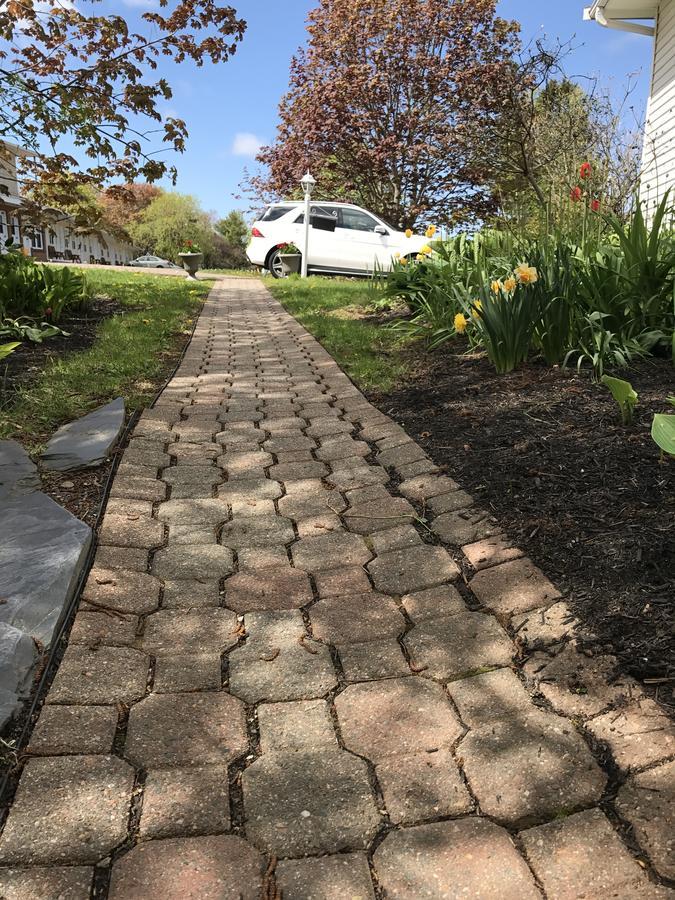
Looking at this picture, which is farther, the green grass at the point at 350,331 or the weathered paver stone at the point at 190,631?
the green grass at the point at 350,331

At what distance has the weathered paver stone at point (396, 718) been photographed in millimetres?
1570

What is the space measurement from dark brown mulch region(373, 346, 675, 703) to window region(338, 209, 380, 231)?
982 centimetres

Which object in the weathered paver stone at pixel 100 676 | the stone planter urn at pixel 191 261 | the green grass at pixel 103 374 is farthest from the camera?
the stone planter urn at pixel 191 261

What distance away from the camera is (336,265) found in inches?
549

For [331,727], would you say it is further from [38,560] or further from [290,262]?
[290,262]

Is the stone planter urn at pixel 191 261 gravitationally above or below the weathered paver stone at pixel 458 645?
above

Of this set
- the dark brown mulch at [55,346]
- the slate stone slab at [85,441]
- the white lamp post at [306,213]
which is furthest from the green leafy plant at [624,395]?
the white lamp post at [306,213]

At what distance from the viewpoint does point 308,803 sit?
1.42 meters

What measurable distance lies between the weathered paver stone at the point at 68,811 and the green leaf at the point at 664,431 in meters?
1.64

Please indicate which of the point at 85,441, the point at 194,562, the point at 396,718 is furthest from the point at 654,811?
the point at 85,441

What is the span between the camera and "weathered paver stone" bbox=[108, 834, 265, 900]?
1.21m

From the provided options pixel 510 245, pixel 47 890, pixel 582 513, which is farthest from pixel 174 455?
pixel 510 245

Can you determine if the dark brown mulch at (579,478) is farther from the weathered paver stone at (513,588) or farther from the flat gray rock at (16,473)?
the flat gray rock at (16,473)

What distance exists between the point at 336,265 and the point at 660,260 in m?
10.3
